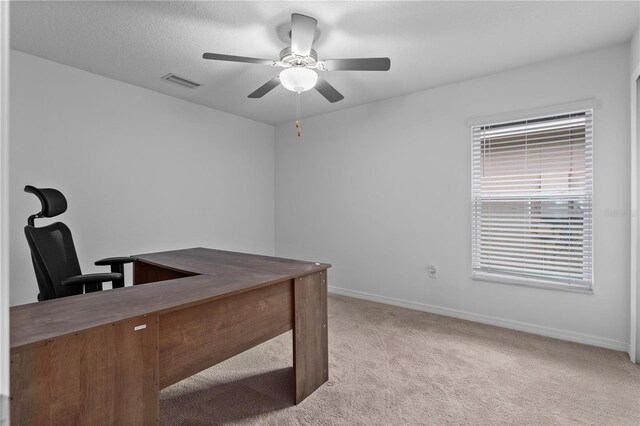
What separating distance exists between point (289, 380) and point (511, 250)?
242cm

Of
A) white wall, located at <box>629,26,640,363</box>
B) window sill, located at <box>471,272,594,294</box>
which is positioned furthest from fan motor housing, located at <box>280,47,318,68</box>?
window sill, located at <box>471,272,594,294</box>

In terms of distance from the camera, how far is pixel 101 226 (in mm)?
3111

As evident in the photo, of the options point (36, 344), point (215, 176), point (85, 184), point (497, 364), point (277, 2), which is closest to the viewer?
point (36, 344)

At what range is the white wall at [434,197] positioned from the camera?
2561mm

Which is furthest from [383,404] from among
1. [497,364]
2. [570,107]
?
[570,107]

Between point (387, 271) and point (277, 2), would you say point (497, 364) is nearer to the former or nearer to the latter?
point (387, 271)

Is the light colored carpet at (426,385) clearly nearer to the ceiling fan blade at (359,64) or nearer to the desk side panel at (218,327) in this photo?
the desk side panel at (218,327)

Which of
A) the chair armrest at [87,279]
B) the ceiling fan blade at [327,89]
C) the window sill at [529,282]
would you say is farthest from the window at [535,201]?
the chair armrest at [87,279]

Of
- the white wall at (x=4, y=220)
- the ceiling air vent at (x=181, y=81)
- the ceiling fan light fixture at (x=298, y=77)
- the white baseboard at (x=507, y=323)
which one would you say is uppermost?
the ceiling air vent at (x=181, y=81)

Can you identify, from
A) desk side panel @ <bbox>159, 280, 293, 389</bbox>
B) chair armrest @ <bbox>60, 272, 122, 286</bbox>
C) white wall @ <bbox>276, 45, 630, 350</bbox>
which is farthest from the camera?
white wall @ <bbox>276, 45, 630, 350</bbox>

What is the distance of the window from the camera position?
2691mm

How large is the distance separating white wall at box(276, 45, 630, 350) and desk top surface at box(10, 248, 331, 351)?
1.94m

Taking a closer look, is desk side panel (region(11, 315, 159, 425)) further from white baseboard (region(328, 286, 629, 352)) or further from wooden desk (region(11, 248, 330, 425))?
white baseboard (region(328, 286, 629, 352))

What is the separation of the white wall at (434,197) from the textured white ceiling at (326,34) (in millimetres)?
300
